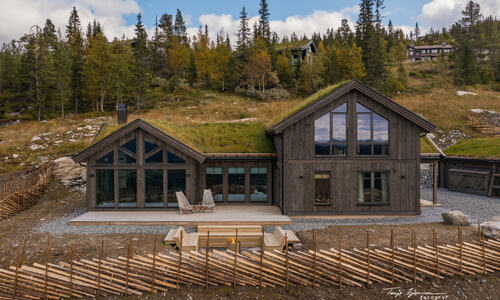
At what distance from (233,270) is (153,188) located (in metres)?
7.86

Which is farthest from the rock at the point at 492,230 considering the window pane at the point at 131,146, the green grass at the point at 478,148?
the window pane at the point at 131,146

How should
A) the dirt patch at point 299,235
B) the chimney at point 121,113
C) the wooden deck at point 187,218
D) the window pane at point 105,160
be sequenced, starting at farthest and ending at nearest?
the chimney at point 121,113, the window pane at point 105,160, the wooden deck at point 187,218, the dirt patch at point 299,235

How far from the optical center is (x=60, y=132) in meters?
27.9

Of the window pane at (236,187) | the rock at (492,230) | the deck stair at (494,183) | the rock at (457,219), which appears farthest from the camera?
the deck stair at (494,183)

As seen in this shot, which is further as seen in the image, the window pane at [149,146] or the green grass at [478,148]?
the green grass at [478,148]

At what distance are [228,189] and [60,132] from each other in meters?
21.3

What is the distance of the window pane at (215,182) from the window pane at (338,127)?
18.6 feet

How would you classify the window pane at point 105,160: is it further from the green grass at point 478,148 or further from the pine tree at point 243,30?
the pine tree at point 243,30

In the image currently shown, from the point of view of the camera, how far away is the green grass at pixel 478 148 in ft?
60.5

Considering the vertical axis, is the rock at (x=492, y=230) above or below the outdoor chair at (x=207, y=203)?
below

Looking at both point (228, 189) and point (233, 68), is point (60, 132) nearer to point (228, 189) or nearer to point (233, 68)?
point (228, 189)

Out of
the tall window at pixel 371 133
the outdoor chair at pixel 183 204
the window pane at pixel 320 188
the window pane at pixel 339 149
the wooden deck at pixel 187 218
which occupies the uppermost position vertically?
the tall window at pixel 371 133

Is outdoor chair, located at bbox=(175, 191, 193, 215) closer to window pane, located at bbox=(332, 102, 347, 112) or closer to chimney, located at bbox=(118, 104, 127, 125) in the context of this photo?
chimney, located at bbox=(118, 104, 127, 125)

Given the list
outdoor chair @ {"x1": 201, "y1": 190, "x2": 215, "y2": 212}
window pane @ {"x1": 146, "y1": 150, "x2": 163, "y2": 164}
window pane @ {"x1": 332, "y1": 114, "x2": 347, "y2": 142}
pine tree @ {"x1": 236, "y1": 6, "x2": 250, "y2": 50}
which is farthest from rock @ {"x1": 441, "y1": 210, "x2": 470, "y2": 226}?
pine tree @ {"x1": 236, "y1": 6, "x2": 250, "y2": 50}
